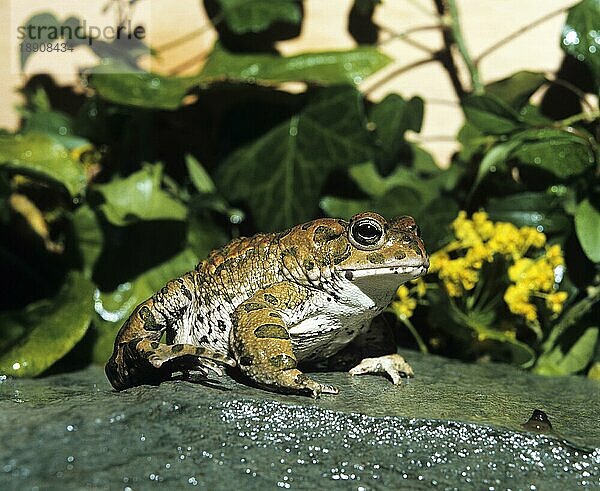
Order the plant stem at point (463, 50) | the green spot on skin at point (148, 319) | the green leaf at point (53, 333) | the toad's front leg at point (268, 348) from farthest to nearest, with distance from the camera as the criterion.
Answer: the plant stem at point (463, 50)
the green leaf at point (53, 333)
the green spot on skin at point (148, 319)
the toad's front leg at point (268, 348)

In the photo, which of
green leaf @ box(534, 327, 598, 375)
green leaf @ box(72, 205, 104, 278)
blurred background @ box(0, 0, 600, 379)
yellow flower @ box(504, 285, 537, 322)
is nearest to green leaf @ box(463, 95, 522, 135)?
blurred background @ box(0, 0, 600, 379)

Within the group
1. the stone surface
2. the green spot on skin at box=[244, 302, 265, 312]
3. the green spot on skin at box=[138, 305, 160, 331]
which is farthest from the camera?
the green spot on skin at box=[138, 305, 160, 331]

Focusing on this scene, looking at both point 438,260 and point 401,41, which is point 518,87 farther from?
point 438,260

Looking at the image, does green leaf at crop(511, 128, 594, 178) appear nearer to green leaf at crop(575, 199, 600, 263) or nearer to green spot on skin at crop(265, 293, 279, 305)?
green leaf at crop(575, 199, 600, 263)

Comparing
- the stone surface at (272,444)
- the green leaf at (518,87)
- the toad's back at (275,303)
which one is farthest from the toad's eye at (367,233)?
the green leaf at (518,87)

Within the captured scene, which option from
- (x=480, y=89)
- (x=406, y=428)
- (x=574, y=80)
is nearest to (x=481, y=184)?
(x=480, y=89)

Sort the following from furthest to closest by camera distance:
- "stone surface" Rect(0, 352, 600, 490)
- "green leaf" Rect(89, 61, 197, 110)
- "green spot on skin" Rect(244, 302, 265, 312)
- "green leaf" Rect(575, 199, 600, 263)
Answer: "green leaf" Rect(89, 61, 197, 110), "green leaf" Rect(575, 199, 600, 263), "green spot on skin" Rect(244, 302, 265, 312), "stone surface" Rect(0, 352, 600, 490)

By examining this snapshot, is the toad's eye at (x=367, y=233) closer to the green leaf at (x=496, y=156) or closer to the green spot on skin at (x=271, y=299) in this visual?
the green spot on skin at (x=271, y=299)
